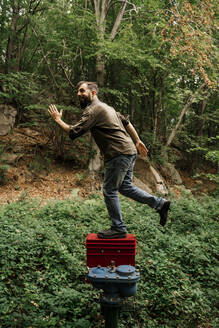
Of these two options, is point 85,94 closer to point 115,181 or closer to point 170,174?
point 115,181

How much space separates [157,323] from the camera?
148 inches

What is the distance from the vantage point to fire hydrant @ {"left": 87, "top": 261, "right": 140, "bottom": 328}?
8.40 feet

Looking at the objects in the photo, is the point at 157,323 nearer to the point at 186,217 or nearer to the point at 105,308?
the point at 105,308

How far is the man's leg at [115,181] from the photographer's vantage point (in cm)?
329

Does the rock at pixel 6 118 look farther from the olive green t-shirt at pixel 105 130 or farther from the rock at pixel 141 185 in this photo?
the olive green t-shirt at pixel 105 130

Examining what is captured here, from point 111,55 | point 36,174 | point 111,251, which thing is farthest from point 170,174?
point 111,251

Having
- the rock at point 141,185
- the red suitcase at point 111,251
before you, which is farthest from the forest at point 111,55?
the red suitcase at point 111,251

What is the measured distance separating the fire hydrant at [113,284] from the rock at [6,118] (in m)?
9.81

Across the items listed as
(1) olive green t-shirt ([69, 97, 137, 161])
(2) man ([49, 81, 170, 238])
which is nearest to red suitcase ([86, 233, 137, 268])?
(2) man ([49, 81, 170, 238])

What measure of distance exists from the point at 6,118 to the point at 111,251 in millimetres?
9859

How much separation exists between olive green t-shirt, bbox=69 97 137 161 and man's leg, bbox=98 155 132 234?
9cm

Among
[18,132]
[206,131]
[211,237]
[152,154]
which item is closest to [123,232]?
[211,237]

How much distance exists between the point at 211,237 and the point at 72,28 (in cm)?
861

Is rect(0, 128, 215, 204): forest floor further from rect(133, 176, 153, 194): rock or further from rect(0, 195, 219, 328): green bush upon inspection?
rect(0, 195, 219, 328): green bush
